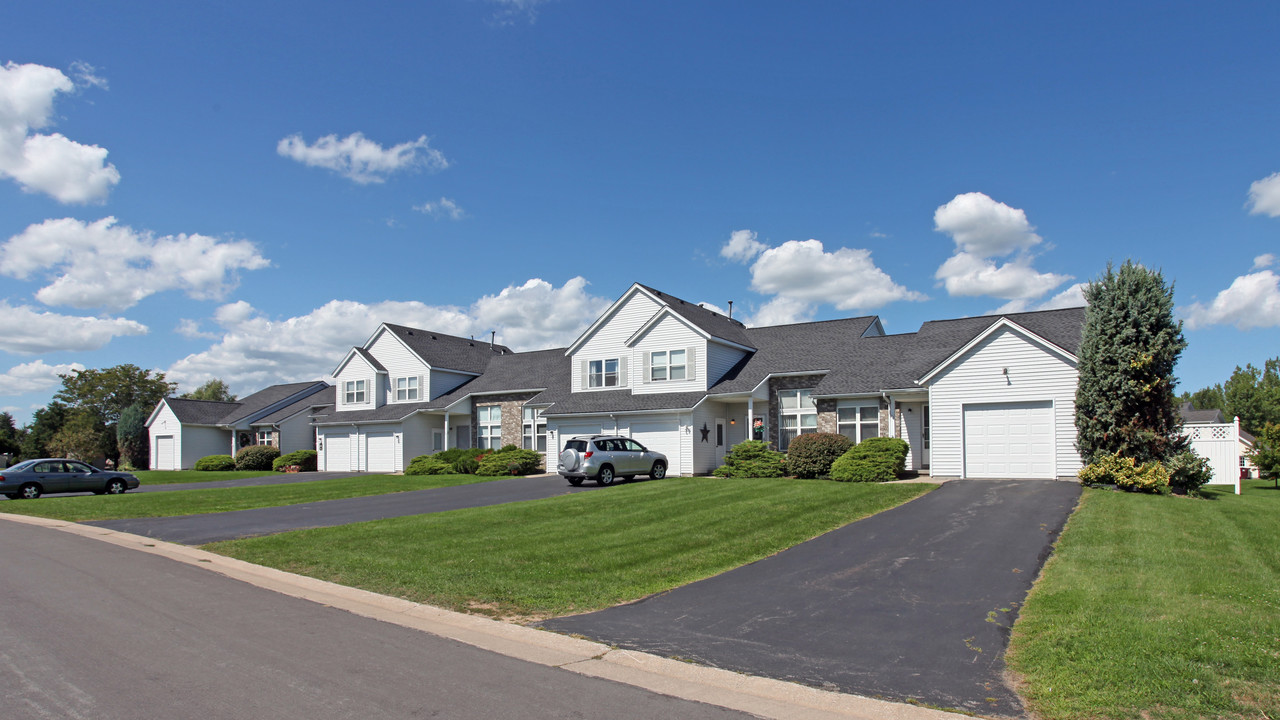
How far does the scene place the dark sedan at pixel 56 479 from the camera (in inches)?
1007

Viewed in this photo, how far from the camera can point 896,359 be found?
27406mm

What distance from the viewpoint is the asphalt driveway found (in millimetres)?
6254

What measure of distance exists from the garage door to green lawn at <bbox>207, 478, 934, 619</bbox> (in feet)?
12.8

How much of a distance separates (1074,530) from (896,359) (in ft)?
50.1

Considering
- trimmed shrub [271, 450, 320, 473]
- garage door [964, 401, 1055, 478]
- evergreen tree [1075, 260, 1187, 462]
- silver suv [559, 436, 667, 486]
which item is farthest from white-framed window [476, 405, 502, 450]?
evergreen tree [1075, 260, 1187, 462]

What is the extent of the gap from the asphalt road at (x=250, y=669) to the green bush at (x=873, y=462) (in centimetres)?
1672

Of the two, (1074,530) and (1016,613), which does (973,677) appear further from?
(1074,530)

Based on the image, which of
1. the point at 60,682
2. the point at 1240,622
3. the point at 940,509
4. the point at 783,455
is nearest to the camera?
the point at 60,682

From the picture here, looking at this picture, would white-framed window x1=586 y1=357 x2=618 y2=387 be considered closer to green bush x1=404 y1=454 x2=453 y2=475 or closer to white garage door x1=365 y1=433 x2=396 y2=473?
green bush x1=404 y1=454 x2=453 y2=475

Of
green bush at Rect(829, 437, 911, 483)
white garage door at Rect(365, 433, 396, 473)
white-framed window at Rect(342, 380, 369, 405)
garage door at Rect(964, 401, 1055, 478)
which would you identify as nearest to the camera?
garage door at Rect(964, 401, 1055, 478)

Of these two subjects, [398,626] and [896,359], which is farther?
[896,359]

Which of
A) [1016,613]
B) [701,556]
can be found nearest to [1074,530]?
[1016,613]

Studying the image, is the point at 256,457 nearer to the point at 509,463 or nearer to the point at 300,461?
the point at 300,461

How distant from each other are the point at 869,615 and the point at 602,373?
26.6m
